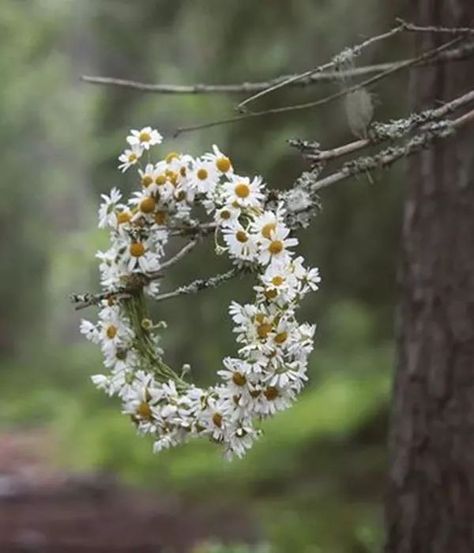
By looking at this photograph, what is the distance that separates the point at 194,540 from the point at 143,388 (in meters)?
4.04

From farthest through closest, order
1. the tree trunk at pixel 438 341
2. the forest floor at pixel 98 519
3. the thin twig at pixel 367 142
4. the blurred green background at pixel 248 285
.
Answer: the forest floor at pixel 98 519 < the blurred green background at pixel 248 285 < the tree trunk at pixel 438 341 < the thin twig at pixel 367 142

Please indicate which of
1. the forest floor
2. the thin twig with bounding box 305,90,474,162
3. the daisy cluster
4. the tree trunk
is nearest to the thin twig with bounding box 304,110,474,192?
the thin twig with bounding box 305,90,474,162

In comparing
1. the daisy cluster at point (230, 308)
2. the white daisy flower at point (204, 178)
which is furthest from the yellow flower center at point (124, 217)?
the white daisy flower at point (204, 178)

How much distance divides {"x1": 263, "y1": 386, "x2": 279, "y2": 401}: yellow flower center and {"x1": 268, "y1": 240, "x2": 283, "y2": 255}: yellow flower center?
0.70 feet

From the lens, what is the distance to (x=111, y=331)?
80.4 inches

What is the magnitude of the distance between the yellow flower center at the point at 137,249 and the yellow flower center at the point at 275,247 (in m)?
0.23

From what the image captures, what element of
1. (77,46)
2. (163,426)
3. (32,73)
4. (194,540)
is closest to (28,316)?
(32,73)

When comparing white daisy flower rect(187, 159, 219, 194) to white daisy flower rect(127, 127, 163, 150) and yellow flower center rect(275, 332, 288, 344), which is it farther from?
yellow flower center rect(275, 332, 288, 344)

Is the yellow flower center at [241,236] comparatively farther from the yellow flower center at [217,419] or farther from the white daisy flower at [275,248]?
the yellow flower center at [217,419]

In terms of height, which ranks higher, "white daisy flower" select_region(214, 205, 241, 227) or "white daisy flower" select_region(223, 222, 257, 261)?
"white daisy flower" select_region(214, 205, 241, 227)

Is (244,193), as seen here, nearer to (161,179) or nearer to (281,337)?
(161,179)

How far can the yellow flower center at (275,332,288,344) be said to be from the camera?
1.89m

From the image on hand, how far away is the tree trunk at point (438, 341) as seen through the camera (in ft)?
10.5

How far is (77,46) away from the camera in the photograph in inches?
686
